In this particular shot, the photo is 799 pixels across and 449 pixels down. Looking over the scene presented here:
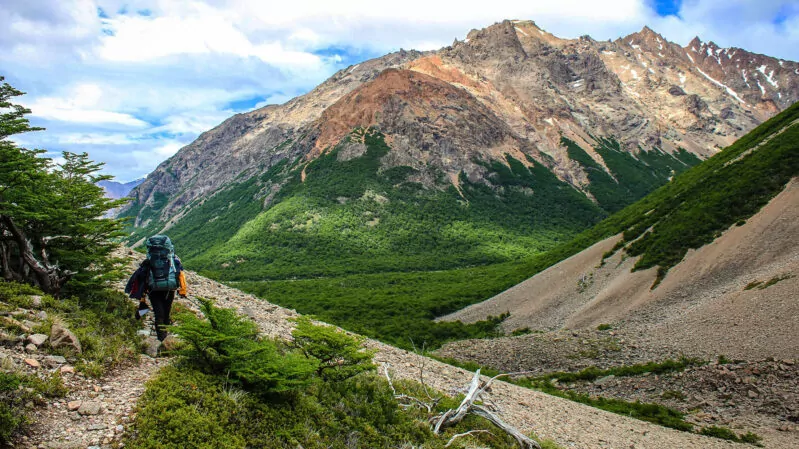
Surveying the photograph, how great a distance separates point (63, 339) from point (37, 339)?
1.13 ft

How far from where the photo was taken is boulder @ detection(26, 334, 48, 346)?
269 inches

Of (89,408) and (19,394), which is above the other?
(19,394)

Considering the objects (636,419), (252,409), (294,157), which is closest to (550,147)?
(294,157)

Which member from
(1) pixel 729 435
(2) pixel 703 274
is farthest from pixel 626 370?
(2) pixel 703 274

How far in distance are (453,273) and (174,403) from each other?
245 ft

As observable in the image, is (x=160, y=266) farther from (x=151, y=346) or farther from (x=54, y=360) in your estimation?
(x=54, y=360)

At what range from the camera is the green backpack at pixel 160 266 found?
8930 millimetres

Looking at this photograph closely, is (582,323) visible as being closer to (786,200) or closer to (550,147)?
(786,200)

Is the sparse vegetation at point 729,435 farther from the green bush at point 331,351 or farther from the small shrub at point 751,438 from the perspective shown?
the green bush at point 331,351

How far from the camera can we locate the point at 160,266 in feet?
29.7

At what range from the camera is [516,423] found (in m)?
11.7

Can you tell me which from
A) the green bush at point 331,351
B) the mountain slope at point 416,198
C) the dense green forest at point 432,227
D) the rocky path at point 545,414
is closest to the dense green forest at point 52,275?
the green bush at point 331,351

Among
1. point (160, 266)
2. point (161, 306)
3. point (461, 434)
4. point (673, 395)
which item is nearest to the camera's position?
point (461, 434)

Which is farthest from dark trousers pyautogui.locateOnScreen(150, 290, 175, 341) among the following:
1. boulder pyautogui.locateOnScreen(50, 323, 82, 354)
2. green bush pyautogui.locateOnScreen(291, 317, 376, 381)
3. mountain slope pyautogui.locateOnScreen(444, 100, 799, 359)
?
mountain slope pyautogui.locateOnScreen(444, 100, 799, 359)
